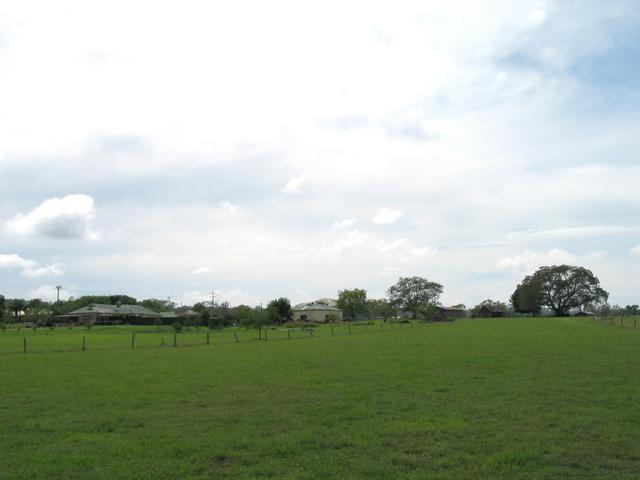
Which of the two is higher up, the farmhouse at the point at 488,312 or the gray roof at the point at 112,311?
the gray roof at the point at 112,311

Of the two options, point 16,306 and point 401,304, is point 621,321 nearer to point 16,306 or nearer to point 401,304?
point 401,304

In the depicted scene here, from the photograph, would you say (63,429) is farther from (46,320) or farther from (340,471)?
(46,320)

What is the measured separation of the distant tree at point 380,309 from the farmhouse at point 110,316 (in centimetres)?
6531

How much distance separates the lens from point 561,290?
14650 cm

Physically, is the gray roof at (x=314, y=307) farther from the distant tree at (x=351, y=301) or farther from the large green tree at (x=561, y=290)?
the large green tree at (x=561, y=290)

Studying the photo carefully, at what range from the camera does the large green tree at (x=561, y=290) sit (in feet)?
475

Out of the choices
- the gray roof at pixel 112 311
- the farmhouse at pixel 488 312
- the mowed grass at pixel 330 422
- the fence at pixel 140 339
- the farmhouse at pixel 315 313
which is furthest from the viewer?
the farmhouse at pixel 488 312

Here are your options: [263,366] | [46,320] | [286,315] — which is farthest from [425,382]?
[46,320]

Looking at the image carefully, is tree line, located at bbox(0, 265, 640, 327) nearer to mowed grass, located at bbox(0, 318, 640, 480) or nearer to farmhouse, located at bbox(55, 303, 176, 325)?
farmhouse, located at bbox(55, 303, 176, 325)

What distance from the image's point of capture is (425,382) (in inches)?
770

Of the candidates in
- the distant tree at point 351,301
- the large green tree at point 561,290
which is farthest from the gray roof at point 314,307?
the large green tree at point 561,290

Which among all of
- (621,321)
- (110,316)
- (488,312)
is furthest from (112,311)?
(621,321)

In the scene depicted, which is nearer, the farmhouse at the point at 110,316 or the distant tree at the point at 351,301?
the farmhouse at the point at 110,316

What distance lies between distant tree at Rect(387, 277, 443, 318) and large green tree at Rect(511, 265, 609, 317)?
2797cm
